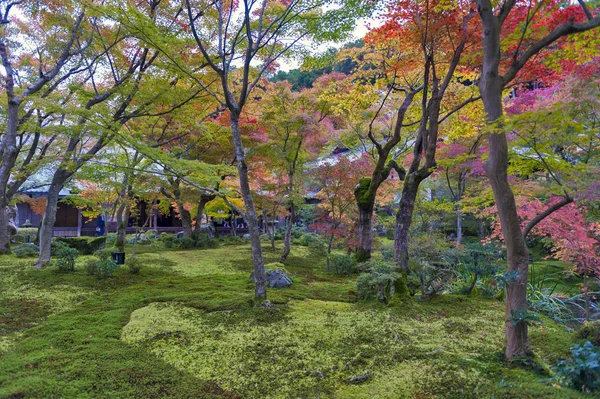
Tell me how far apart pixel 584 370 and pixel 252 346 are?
2.95 m

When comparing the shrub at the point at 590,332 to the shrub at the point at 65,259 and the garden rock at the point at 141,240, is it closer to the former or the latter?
the shrub at the point at 65,259

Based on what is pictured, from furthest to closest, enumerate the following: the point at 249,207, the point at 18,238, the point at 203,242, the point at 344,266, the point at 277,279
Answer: the point at 203,242, the point at 18,238, the point at 344,266, the point at 277,279, the point at 249,207

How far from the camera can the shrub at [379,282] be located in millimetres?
5297

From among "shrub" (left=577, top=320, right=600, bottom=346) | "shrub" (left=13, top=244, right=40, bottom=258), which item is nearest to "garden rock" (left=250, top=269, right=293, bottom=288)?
"shrub" (left=577, top=320, right=600, bottom=346)

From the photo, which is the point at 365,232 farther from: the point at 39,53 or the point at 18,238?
the point at 18,238

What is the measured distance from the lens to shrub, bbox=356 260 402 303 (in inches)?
209

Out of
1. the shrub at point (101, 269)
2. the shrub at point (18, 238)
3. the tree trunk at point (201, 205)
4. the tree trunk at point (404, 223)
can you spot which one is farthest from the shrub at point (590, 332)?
the shrub at point (18, 238)

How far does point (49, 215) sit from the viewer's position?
804 centimetres

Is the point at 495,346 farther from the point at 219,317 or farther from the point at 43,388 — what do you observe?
the point at 43,388

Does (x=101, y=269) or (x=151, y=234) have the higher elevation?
(x=151, y=234)

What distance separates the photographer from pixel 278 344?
387cm

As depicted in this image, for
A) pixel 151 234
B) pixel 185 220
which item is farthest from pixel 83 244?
pixel 151 234

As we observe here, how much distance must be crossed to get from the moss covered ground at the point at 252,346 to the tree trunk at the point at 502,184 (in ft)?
1.71

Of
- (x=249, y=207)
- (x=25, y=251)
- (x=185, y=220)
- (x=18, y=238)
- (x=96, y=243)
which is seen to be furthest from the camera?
(x=185, y=220)
